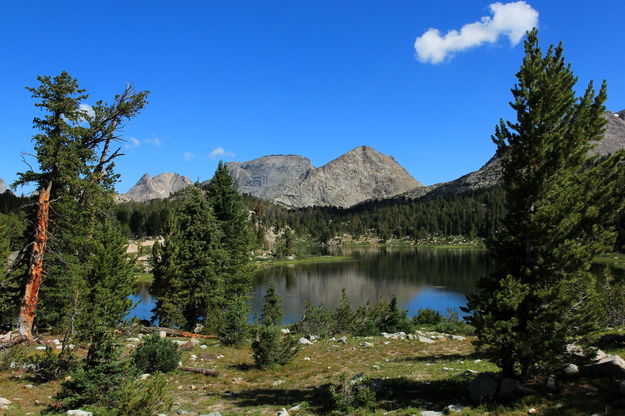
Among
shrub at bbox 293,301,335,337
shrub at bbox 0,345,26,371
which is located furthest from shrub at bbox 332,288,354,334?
shrub at bbox 0,345,26,371

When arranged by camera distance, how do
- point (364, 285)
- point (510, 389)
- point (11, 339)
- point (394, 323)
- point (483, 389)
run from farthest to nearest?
point (364, 285)
point (394, 323)
point (11, 339)
point (483, 389)
point (510, 389)

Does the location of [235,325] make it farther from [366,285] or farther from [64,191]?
[366,285]

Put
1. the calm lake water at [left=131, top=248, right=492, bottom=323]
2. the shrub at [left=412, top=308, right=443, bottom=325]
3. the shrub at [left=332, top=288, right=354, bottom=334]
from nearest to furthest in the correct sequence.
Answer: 1. the shrub at [left=332, top=288, right=354, bottom=334]
2. the shrub at [left=412, top=308, right=443, bottom=325]
3. the calm lake water at [left=131, top=248, right=492, bottom=323]

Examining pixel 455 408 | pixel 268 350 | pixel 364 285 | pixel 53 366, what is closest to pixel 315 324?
pixel 268 350

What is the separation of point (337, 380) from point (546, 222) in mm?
10249

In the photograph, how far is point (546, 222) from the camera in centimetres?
1155

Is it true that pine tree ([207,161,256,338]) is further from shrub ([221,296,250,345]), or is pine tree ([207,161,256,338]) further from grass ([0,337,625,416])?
grass ([0,337,625,416])

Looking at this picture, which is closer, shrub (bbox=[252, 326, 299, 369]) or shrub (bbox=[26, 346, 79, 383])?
shrub (bbox=[26, 346, 79, 383])

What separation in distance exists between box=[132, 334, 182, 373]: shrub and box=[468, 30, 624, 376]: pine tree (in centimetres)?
1390

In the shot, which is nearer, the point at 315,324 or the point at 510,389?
the point at 510,389

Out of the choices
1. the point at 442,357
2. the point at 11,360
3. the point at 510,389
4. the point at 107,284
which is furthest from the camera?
the point at 442,357

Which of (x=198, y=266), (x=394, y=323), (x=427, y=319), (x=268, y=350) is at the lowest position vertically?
(x=427, y=319)

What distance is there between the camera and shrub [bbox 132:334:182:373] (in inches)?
691

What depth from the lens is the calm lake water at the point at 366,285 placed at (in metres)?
62.7
